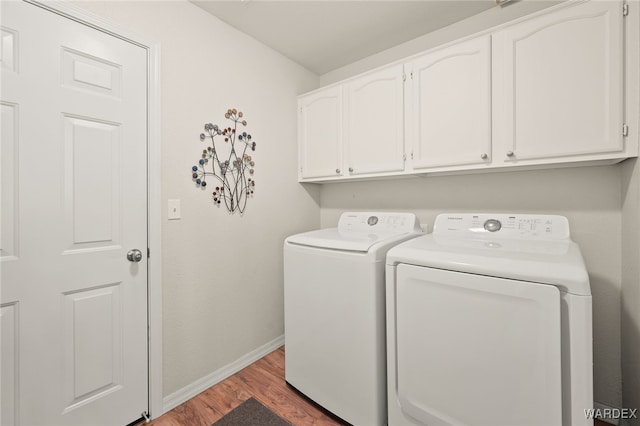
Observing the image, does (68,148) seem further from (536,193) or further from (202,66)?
(536,193)

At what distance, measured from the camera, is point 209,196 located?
181cm

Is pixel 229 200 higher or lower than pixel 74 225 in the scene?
higher

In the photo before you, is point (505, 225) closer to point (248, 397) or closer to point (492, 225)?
point (492, 225)

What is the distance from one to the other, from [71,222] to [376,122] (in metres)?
1.84

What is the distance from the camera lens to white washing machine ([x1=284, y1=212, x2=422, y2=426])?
4.60 ft

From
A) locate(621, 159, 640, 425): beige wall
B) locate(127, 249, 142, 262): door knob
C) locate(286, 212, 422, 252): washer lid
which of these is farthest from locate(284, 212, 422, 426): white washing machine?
locate(621, 159, 640, 425): beige wall

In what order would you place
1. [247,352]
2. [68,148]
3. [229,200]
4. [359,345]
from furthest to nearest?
1. [247,352]
2. [229,200]
3. [359,345]
4. [68,148]

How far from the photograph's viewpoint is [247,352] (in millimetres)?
2076

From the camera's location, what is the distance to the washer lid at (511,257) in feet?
3.18

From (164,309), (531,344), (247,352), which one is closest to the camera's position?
(531,344)

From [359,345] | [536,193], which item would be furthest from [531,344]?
[536,193]

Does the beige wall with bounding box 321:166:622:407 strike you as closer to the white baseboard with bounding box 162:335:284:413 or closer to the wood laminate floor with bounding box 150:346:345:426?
the wood laminate floor with bounding box 150:346:345:426

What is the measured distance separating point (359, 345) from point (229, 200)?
49.2 inches

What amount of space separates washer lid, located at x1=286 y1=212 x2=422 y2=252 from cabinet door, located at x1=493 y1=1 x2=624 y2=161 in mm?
685
